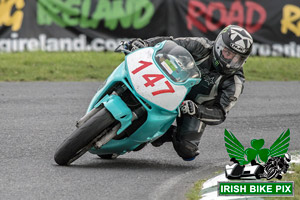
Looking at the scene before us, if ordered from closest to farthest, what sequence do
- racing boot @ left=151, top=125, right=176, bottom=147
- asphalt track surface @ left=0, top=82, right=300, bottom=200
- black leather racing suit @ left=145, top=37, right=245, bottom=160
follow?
asphalt track surface @ left=0, top=82, right=300, bottom=200
black leather racing suit @ left=145, top=37, right=245, bottom=160
racing boot @ left=151, top=125, right=176, bottom=147

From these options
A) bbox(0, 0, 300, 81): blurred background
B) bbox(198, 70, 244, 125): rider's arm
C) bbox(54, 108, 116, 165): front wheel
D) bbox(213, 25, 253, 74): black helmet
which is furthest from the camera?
bbox(0, 0, 300, 81): blurred background

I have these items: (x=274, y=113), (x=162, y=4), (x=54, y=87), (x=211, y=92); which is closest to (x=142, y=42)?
(x=211, y=92)

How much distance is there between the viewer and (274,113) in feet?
34.9

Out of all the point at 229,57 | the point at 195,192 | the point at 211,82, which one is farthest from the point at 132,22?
the point at 195,192

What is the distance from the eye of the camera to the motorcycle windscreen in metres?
6.65

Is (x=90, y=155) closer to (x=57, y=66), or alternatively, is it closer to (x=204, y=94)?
(x=204, y=94)

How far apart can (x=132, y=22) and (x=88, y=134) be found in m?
10.0

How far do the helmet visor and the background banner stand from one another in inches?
372

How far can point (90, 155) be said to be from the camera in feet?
24.6

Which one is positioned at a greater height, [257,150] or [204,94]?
[257,150]

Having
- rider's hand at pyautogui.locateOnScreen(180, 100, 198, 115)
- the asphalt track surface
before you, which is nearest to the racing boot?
the asphalt track surface

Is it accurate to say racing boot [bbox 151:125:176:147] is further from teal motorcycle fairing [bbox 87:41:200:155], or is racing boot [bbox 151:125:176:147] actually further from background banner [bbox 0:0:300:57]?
background banner [bbox 0:0:300:57]

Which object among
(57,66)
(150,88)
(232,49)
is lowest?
(57,66)

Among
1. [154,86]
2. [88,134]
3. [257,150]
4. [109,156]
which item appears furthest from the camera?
[109,156]
